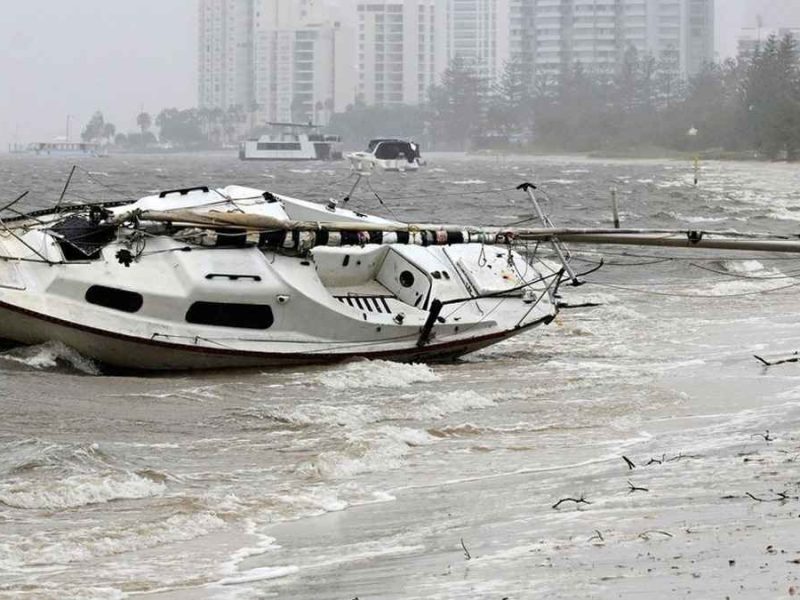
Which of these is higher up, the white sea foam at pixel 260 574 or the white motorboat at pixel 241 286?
the white motorboat at pixel 241 286

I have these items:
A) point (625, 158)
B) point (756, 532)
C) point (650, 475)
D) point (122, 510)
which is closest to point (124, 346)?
point (122, 510)

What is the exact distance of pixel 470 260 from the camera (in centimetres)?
2650

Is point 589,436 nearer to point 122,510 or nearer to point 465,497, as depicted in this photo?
point 465,497

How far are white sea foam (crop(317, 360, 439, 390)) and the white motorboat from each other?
376 millimetres

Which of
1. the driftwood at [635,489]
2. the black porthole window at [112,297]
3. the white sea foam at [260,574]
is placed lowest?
the white sea foam at [260,574]

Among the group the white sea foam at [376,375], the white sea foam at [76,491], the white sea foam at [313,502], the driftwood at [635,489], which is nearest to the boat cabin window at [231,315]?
the white sea foam at [376,375]

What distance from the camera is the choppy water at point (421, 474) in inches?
460

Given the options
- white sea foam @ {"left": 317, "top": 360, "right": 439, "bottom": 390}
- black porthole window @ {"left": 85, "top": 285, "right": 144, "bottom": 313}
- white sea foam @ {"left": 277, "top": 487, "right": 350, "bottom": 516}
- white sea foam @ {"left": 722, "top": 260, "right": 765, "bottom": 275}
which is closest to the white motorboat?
black porthole window @ {"left": 85, "top": 285, "right": 144, "bottom": 313}

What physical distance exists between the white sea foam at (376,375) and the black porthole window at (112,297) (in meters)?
2.72

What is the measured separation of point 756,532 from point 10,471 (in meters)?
7.38

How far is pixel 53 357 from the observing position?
22469 mm

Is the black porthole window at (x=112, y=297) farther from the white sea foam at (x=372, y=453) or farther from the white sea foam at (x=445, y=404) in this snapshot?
the white sea foam at (x=372, y=453)

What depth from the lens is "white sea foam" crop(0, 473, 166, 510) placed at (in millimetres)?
14641

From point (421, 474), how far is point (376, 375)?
7.19 metres
